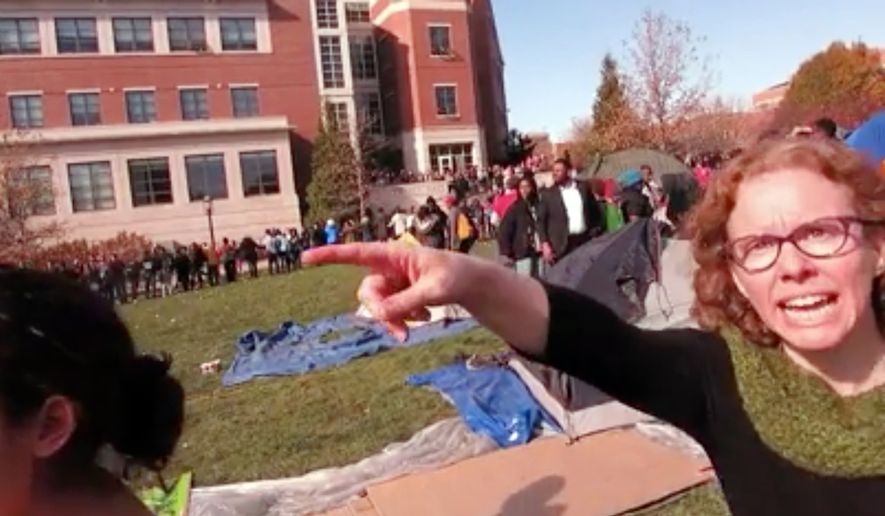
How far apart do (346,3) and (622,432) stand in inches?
1833

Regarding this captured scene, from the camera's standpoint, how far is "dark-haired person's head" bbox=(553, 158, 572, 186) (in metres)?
8.99

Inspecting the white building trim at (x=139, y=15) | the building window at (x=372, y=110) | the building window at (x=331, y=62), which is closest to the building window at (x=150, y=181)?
the white building trim at (x=139, y=15)

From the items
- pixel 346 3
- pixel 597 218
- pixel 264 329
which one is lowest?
pixel 264 329

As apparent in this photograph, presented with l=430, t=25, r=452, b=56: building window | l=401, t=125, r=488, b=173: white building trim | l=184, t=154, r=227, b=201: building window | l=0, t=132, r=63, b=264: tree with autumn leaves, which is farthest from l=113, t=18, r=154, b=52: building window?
l=430, t=25, r=452, b=56: building window

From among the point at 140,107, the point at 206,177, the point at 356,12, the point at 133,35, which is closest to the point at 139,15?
the point at 133,35

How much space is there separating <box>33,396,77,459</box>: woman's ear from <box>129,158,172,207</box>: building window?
3833 cm

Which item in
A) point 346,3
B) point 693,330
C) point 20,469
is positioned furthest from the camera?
point 346,3

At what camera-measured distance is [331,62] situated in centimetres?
4591

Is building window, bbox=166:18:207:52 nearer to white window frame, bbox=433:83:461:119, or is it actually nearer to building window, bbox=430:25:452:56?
white window frame, bbox=433:83:461:119

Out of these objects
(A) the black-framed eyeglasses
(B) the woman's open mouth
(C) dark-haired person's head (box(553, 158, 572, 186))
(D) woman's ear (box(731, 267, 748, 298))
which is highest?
(C) dark-haired person's head (box(553, 158, 572, 186))

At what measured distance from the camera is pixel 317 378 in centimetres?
870

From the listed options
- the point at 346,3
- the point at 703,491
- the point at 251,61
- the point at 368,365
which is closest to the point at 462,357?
the point at 368,365

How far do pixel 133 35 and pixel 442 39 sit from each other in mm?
17055

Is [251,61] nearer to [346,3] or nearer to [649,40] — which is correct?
[346,3]
